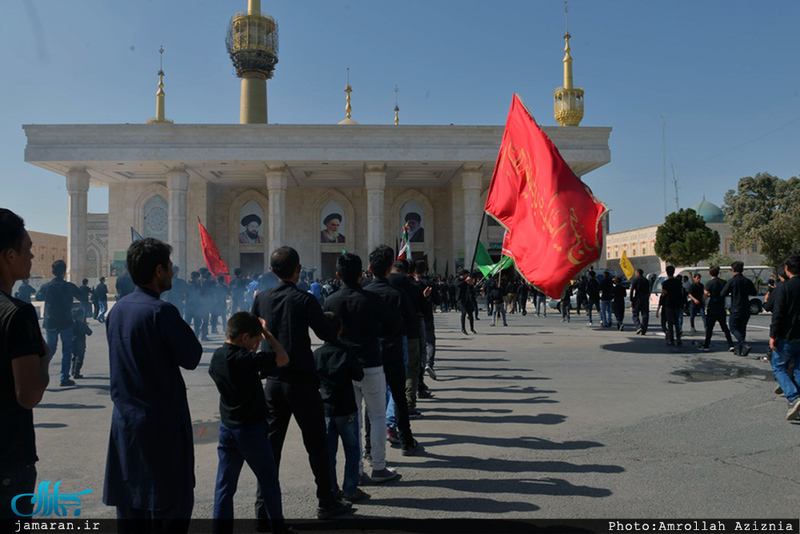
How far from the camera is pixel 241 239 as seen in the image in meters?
43.8

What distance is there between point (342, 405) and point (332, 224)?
1586 inches

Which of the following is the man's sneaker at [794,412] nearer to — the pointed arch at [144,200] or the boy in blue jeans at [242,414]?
the boy in blue jeans at [242,414]

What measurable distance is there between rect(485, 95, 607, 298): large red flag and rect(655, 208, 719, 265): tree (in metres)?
45.6

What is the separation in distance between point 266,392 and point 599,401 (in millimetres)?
5231

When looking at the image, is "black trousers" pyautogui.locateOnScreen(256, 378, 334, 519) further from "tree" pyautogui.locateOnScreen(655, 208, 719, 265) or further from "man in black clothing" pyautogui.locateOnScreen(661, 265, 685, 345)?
"tree" pyautogui.locateOnScreen(655, 208, 719, 265)

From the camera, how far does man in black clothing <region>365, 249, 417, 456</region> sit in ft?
17.5

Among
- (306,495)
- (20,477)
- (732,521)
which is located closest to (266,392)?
(306,495)

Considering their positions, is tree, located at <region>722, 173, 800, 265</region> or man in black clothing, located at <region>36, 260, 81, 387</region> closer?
man in black clothing, located at <region>36, 260, 81, 387</region>

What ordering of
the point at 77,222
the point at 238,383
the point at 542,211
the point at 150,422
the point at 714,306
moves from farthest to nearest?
the point at 77,222 → the point at 714,306 → the point at 542,211 → the point at 238,383 → the point at 150,422

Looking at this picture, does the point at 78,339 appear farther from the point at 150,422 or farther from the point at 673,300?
the point at 673,300

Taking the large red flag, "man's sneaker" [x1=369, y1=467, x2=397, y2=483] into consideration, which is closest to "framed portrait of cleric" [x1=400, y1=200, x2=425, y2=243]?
the large red flag

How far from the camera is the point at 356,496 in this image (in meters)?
4.38

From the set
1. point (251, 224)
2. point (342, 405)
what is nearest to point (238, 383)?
point (342, 405)

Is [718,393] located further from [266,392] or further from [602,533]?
[266,392]
